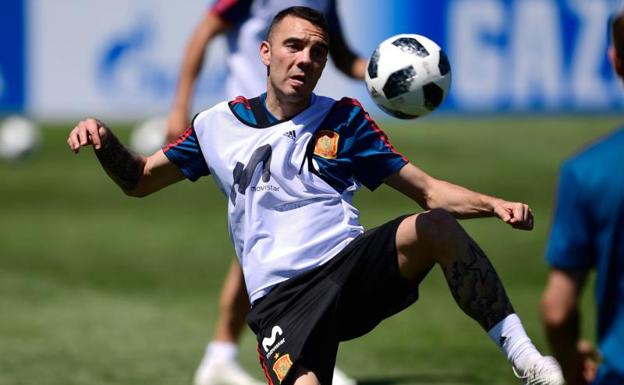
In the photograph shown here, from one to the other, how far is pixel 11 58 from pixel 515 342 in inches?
624

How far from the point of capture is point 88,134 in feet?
17.5

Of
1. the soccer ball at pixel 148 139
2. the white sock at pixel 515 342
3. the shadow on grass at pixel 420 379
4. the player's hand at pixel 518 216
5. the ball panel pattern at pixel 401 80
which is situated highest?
the soccer ball at pixel 148 139

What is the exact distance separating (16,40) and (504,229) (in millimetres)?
9839

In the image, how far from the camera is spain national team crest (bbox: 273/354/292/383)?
511cm

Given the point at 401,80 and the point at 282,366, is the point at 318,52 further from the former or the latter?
the point at 282,366

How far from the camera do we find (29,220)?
13.5 m

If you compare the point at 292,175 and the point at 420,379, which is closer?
the point at 292,175

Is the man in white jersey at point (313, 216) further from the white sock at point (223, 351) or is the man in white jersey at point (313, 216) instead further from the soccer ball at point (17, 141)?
the soccer ball at point (17, 141)

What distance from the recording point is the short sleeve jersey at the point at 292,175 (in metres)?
5.24

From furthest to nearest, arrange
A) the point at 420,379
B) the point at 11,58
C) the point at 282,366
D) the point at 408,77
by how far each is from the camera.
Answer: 1. the point at 11,58
2. the point at 420,379
3. the point at 408,77
4. the point at 282,366

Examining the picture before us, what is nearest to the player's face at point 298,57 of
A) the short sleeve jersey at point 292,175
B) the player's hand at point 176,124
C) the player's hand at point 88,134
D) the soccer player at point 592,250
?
the short sleeve jersey at point 292,175

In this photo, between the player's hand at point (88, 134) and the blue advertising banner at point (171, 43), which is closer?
the player's hand at point (88, 134)

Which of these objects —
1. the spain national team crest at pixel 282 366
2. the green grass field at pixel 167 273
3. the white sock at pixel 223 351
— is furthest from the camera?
the green grass field at pixel 167 273

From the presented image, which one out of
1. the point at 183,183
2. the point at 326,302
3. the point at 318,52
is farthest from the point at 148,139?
the point at 326,302
